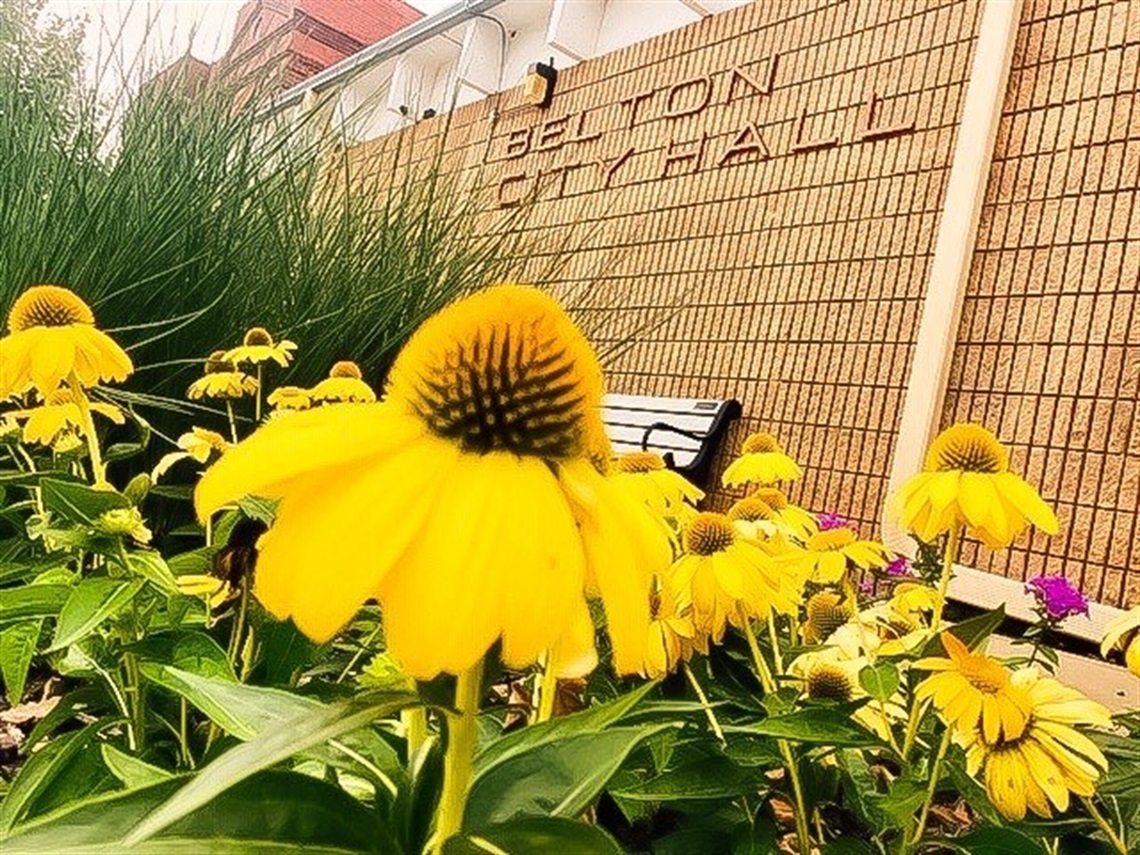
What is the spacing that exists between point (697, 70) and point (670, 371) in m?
1.12

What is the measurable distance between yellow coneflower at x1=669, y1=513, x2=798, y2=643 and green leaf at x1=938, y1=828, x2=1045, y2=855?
0.57 ft

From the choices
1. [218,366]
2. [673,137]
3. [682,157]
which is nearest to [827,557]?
[218,366]

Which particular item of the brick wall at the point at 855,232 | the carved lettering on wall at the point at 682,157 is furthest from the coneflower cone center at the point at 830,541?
the carved lettering on wall at the point at 682,157

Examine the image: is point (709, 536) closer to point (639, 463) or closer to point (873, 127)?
point (639, 463)

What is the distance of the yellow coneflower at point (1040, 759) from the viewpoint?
0.50 meters

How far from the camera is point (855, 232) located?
270cm

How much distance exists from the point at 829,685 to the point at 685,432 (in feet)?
7.41

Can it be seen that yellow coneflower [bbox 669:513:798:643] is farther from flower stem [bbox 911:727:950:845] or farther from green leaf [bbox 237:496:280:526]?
green leaf [bbox 237:496:280:526]

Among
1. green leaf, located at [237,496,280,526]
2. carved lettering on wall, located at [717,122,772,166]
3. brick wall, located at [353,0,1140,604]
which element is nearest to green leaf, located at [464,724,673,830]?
green leaf, located at [237,496,280,526]

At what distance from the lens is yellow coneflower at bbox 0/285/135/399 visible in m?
0.65

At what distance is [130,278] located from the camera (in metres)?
1.23

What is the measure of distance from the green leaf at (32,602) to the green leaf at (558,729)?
0.33 metres

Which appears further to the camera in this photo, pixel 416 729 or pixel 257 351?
pixel 257 351

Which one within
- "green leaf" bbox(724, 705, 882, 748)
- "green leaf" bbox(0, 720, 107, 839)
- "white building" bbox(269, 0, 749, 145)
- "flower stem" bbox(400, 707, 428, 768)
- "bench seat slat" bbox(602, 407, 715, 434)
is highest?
"white building" bbox(269, 0, 749, 145)
